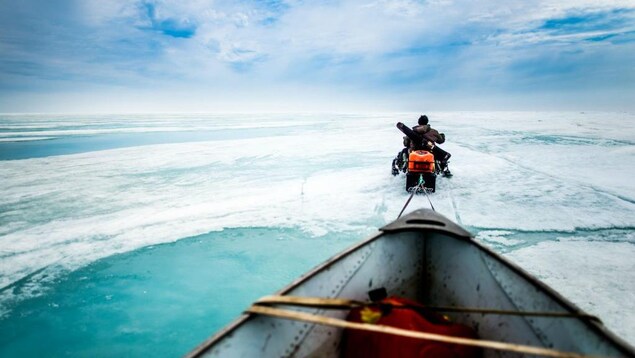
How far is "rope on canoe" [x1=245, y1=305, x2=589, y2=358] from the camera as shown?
4.31 ft

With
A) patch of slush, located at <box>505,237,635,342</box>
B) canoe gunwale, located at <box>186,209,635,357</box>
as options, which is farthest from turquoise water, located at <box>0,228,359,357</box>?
patch of slush, located at <box>505,237,635,342</box>

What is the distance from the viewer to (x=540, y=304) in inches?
74.9

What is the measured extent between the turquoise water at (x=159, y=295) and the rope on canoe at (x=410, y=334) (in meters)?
1.60

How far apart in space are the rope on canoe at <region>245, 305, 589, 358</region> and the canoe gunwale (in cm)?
15

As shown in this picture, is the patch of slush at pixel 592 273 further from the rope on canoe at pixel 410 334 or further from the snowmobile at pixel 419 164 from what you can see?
the snowmobile at pixel 419 164

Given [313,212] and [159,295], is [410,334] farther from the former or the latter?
[313,212]

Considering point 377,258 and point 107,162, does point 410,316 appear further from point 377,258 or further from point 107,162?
point 107,162

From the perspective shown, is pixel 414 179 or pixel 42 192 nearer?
pixel 414 179

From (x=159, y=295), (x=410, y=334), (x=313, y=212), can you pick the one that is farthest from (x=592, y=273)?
(x=159, y=295)

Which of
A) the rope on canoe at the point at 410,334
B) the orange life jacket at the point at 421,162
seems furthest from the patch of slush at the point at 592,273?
the orange life jacket at the point at 421,162

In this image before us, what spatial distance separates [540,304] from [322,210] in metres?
4.42

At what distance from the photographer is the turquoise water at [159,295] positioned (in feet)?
9.52

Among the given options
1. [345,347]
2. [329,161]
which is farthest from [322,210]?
[329,161]

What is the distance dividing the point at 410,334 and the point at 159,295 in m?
3.18
